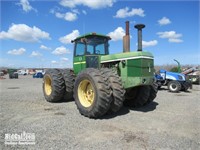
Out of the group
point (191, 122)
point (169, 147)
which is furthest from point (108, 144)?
point (191, 122)

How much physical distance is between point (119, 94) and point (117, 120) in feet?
2.44

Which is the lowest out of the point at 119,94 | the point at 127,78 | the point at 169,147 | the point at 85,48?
the point at 169,147

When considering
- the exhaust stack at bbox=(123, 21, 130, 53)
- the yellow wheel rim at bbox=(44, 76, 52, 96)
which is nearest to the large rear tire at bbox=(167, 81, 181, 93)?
the exhaust stack at bbox=(123, 21, 130, 53)

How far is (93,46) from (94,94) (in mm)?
2550

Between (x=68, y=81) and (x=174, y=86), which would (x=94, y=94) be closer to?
(x=68, y=81)

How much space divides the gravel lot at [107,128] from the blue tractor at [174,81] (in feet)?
20.4

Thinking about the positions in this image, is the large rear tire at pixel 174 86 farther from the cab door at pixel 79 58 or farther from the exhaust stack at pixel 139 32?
the exhaust stack at pixel 139 32

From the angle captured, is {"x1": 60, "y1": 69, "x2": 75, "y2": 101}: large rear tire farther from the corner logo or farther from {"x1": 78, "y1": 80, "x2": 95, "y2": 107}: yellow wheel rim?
the corner logo

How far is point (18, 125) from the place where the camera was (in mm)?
5590

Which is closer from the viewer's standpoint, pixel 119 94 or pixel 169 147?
pixel 169 147

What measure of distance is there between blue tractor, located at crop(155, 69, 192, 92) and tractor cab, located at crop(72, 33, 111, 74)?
6994 mm

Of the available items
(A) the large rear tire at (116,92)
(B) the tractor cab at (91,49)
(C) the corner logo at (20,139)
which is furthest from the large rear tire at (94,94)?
(C) the corner logo at (20,139)

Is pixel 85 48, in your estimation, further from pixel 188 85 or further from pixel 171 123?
pixel 188 85

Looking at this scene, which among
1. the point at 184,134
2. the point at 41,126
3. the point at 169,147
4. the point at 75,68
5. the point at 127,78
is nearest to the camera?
the point at 169,147
